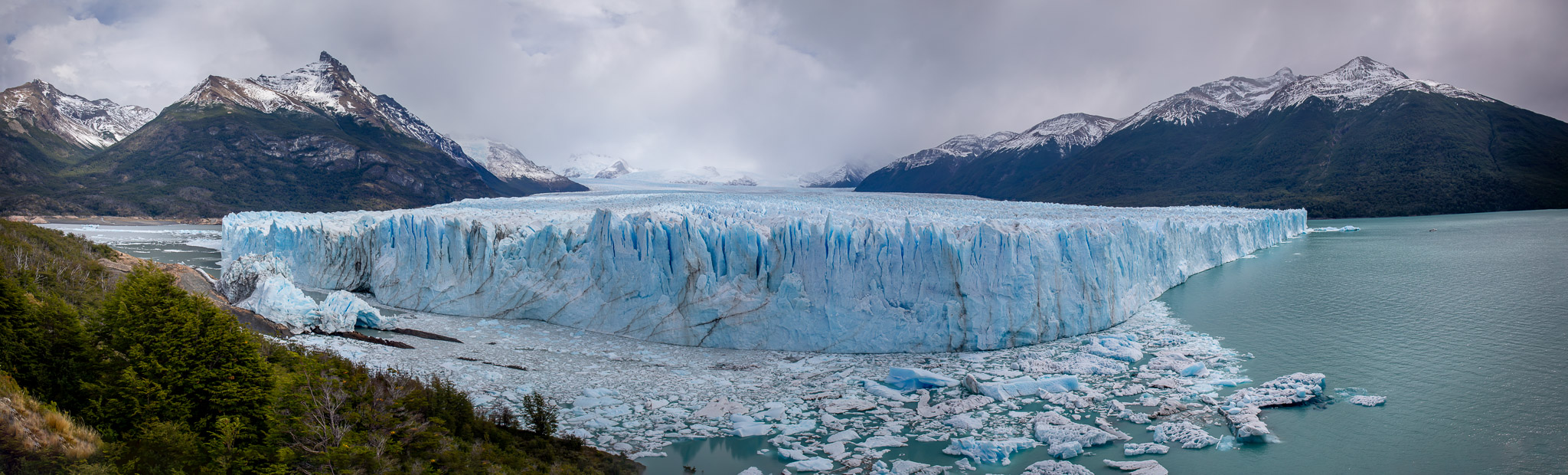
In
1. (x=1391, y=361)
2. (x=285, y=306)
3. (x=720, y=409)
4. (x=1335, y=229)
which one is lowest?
(x=720, y=409)

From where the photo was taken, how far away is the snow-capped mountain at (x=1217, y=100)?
80.6 metres

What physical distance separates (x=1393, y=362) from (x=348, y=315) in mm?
18687

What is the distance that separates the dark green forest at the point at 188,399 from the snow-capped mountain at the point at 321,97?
247 feet

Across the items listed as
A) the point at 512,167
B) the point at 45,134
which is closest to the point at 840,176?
the point at 512,167

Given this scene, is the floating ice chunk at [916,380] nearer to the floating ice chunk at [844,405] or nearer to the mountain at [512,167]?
the floating ice chunk at [844,405]

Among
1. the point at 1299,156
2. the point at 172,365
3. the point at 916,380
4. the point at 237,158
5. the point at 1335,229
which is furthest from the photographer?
the point at 1299,156

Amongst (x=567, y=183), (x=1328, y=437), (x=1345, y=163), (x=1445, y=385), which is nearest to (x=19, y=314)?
(x=1328, y=437)

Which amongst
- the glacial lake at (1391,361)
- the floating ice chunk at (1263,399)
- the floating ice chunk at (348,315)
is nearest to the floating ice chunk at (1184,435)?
the glacial lake at (1391,361)

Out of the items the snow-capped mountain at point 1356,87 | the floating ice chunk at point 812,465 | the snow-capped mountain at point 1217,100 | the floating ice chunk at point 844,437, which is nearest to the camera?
the floating ice chunk at point 812,465

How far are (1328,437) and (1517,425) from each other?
93.6 inches

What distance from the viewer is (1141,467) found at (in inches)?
Result: 280

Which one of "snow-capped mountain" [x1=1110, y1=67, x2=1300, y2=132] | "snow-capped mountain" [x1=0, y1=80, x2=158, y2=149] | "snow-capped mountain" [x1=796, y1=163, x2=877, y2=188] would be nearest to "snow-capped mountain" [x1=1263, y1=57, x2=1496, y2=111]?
"snow-capped mountain" [x1=1110, y1=67, x2=1300, y2=132]

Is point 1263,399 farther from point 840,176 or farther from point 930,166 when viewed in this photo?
point 840,176

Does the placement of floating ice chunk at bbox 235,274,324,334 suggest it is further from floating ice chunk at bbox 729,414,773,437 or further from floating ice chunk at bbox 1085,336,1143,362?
floating ice chunk at bbox 1085,336,1143,362
